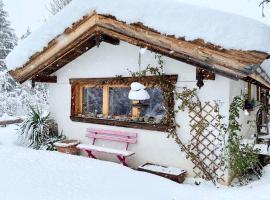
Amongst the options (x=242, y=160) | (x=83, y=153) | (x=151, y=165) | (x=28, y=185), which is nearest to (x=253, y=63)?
(x=242, y=160)

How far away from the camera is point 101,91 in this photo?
8.78 metres

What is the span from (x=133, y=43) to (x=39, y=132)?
411 cm

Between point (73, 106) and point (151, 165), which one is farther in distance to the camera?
point (73, 106)

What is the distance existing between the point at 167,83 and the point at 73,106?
3.24m

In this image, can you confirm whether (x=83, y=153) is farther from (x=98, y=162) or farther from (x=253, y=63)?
(x=253, y=63)

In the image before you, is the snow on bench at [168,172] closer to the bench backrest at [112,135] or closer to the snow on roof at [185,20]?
the bench backrest at [112,135]

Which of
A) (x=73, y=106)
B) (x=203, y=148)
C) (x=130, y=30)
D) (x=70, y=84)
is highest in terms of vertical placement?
(x=130, y=30)

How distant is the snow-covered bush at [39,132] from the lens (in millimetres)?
9094

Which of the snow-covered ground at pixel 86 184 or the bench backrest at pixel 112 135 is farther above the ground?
the bench backrest at pixel 112 135

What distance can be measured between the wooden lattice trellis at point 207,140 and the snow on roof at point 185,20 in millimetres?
1634

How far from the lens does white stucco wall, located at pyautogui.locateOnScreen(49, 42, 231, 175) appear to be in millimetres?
6770

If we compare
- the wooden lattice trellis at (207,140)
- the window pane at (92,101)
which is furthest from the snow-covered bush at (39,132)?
the wooden lattice trellis at (207,140)

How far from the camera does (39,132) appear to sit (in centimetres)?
914

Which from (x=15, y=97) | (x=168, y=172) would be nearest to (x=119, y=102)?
(x=168, y=172)
